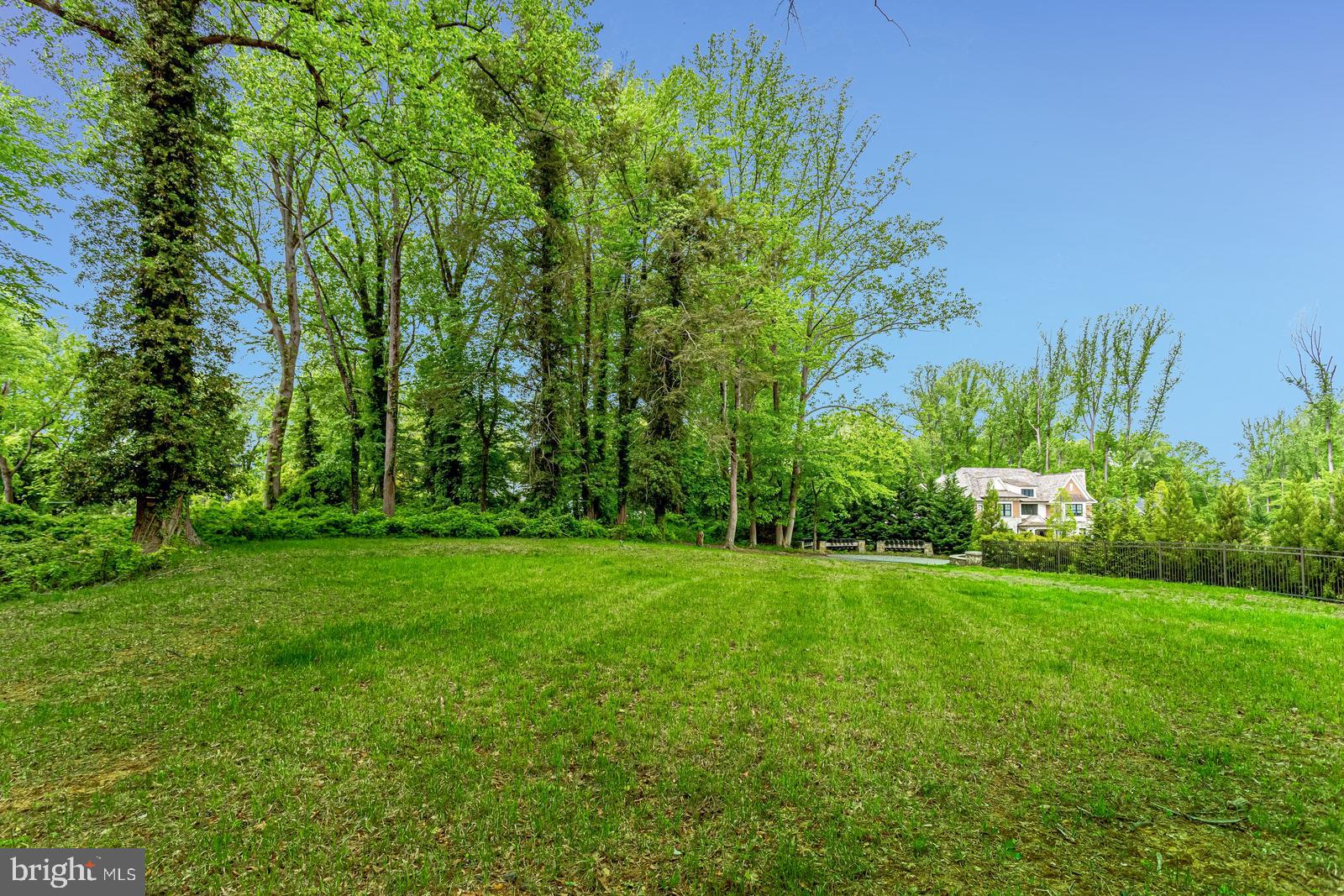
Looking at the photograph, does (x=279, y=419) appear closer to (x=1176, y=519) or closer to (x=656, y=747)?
(x=656, y=747)

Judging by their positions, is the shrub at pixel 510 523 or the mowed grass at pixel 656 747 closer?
the mowed grass at pixel 656 747

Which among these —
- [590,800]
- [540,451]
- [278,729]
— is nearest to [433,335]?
[540,451]

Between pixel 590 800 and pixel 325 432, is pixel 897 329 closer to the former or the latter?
pixel 590 800

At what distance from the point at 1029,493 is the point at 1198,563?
32.3m

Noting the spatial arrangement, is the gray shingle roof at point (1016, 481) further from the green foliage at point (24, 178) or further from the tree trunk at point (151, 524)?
the green foliage at point (24, 178)

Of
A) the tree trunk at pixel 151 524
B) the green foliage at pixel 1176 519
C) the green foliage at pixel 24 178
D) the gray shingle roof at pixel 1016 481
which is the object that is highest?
the green foliage at pixel 24 178

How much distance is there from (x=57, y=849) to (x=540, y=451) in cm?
1699

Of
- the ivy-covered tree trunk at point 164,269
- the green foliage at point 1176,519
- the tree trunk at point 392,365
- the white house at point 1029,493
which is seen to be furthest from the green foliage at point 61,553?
the white house at point 1029,493

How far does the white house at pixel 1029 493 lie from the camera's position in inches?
1687

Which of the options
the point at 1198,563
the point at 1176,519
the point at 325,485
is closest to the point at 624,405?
the point at 325,485

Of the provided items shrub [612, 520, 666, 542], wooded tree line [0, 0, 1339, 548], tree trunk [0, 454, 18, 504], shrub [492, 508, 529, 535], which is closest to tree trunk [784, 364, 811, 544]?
wooded tree line [0, 0, 1339, 548]

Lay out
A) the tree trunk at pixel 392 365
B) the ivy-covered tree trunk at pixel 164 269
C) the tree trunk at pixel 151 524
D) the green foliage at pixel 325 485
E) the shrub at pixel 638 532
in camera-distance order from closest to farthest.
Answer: the ivy-covered tree trunk at pixel 164 269 < the tree trunk at pixel 151 524 < the tree trunk at pixel 392 365 < the shrub at pixel 638 532 < the green foliage at pixel 325 485

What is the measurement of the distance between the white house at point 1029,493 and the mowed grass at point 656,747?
130 feet

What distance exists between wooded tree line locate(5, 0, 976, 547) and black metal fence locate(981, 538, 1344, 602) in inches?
304
